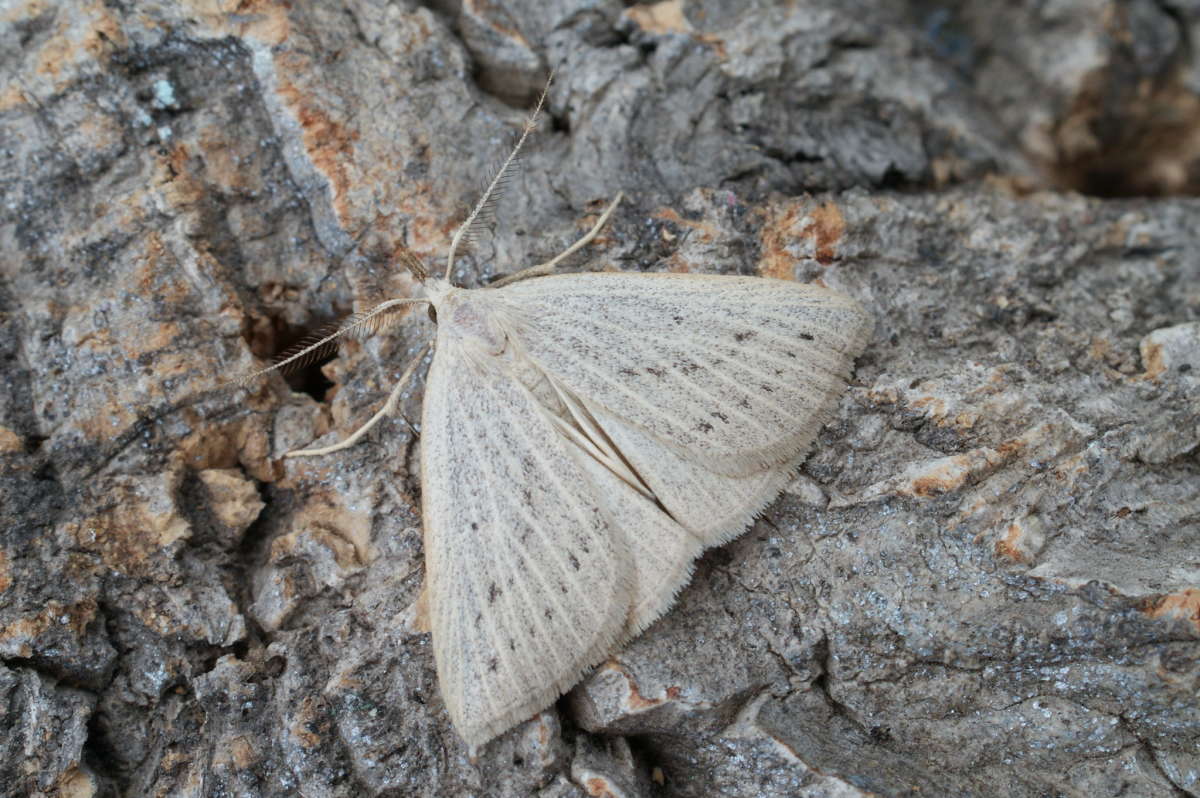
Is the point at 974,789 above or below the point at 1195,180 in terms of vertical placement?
below

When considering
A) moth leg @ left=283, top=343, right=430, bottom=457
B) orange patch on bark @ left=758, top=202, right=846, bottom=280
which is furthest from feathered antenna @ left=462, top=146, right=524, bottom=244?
orange patch on bark @ left=758, top=202, right=846, bottom=280

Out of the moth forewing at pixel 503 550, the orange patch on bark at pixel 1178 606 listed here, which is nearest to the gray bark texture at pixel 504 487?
the orange patch on bark at pixel 1178 606

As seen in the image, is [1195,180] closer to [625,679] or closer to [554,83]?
[554,83]

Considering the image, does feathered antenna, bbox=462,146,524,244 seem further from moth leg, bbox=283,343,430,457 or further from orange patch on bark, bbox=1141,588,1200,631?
orange patch on bark, bbox=1141,588,1200,631

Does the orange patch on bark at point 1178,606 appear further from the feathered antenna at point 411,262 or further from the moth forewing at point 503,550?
the feathered antenna at point 411,262

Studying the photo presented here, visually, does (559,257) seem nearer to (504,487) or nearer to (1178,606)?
(504,487)

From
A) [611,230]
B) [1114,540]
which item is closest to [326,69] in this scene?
[611,230]

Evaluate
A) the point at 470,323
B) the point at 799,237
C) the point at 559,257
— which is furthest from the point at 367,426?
the point at 799,237
